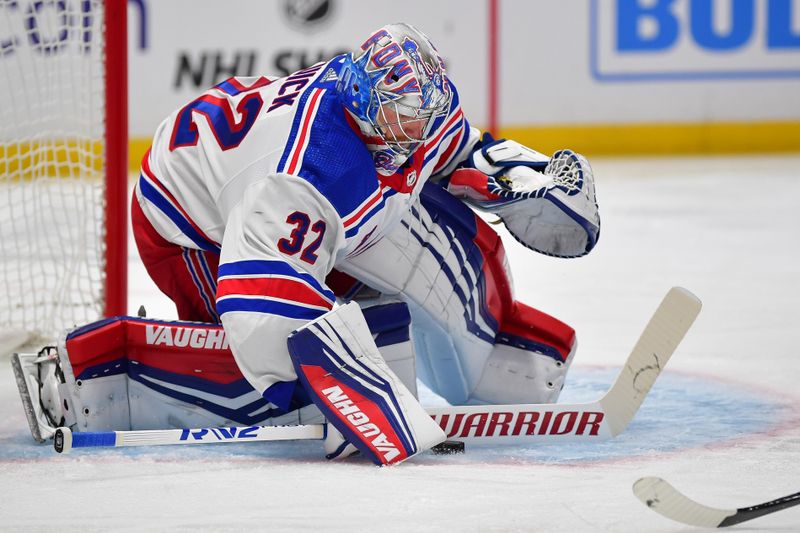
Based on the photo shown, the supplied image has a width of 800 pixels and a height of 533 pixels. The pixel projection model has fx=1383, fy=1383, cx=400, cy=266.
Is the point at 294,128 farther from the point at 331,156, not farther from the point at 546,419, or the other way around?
the point at 546,419

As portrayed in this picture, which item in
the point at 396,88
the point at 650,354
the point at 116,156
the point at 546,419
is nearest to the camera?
the point at 396,88

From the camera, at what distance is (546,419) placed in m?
2.47

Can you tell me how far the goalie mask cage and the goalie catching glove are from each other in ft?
3.18

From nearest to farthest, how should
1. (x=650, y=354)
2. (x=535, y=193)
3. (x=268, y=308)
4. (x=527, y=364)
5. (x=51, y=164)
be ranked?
(x=268, y=308) → (x=650, y=354) → (x=535, y=193) → (x=527, y=364) → (x=51, y=164)

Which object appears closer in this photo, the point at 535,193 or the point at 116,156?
the point at 535,193

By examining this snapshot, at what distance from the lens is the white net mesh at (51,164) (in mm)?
3504

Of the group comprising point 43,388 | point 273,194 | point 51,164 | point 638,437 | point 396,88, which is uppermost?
point 396,88

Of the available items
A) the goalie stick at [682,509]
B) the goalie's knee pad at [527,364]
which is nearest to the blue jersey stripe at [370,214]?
the goalie's knee pad at [527,364]

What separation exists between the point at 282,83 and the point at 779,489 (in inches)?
44.3

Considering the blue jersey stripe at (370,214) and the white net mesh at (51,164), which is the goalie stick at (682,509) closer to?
the blue jersey stripe at (370,214)

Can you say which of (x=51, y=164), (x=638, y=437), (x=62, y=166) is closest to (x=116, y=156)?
(x=62, y=166)

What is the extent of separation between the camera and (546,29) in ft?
26.5

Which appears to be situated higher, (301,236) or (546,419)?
(301,236)

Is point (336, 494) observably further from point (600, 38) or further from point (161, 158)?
point (600, 38)
